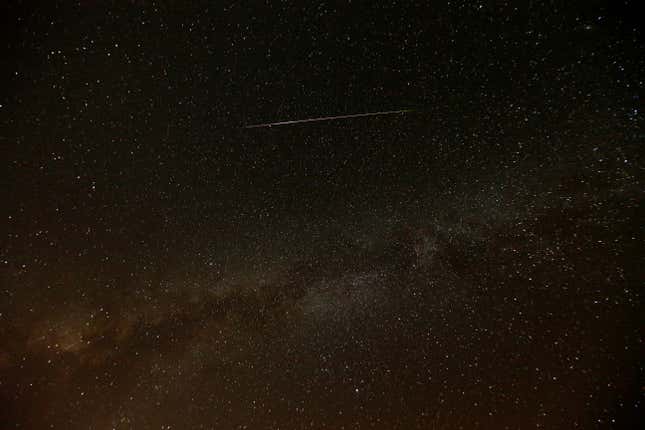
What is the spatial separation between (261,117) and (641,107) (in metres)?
2.54

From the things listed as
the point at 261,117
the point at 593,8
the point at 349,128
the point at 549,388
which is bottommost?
the point at 549,388

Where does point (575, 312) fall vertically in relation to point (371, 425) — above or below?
above

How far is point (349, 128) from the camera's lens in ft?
6.64

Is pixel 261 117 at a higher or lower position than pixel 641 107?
higher

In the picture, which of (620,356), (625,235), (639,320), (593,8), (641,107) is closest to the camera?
(593,8)

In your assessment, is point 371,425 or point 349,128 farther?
point 371,425

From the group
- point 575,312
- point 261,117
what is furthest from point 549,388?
point 261,117

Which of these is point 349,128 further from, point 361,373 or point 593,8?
point 361,373

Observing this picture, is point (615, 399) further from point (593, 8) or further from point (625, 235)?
point (593, 8)

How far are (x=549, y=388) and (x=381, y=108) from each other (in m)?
3.43

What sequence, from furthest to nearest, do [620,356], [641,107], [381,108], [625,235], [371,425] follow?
[371,425] < [620,356] < [625,235] < [381,108] < [641,107]

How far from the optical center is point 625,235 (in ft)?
7.40

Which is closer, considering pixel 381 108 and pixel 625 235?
pixel 381 108

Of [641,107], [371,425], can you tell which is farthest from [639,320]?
[371,425]
